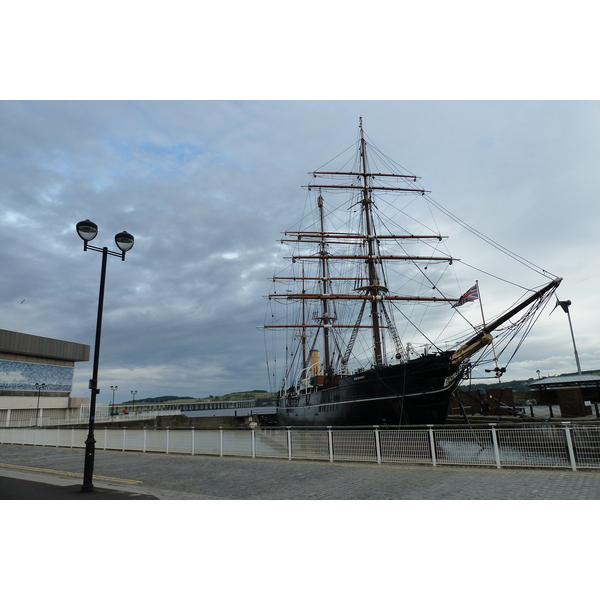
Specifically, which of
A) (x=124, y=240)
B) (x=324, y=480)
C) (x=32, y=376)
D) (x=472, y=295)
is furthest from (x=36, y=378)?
(x=324, y=480)

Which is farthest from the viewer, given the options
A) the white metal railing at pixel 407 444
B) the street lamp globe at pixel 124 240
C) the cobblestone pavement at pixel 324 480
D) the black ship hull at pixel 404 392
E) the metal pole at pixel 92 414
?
the black ship hull at pixel 404 392

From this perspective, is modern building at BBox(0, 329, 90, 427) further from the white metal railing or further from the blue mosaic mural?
the white metal railing

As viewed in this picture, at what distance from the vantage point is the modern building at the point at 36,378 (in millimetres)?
46594

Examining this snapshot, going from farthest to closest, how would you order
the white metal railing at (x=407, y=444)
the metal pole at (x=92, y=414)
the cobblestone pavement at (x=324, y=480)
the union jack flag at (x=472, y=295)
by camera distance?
the union jack flag at (x=472, y=295), the white metal railing at (x=407, y=444), the metal pole at (x=92, y=414), the cobblestone pavement at (x=324, y=480)

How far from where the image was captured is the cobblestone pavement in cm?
793

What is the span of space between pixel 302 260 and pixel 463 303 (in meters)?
30.2

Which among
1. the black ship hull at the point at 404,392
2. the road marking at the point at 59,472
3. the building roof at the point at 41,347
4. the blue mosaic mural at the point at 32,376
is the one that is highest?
the building roof at the point at 41,347

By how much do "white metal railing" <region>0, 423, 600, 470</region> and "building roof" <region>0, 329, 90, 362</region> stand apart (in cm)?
3929

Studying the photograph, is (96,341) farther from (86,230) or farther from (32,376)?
(32,376)

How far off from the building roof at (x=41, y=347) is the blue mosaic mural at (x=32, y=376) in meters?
1.39

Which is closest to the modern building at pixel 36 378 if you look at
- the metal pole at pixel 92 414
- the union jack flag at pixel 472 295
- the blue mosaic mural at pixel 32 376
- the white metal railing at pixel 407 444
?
the blue mosaic mural at pixel 32 376

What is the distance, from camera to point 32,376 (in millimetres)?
50500

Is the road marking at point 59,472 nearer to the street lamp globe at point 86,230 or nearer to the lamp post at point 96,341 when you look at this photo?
the lamp post at point 96,341
